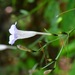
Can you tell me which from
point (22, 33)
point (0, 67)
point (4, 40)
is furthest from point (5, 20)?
point (22, 33)

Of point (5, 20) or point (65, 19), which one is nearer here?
point (65, 19)

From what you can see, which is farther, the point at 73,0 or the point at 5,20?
→ the point at 5,20

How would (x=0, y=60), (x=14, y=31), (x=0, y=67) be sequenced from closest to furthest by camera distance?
(x=14, y=31)
(x=0, y=67)
(x=0, y=60)

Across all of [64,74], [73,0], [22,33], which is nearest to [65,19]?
[73,0]

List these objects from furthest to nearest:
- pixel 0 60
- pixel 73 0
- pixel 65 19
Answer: pixel 0 60
pixel 65 19
pixel 73 0

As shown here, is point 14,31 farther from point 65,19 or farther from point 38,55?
point 38,55

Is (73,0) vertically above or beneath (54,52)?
above

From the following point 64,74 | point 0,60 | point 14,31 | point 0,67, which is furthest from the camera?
point 0,60

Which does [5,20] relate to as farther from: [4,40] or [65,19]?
[65,19]

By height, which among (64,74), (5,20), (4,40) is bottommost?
(64,74)
